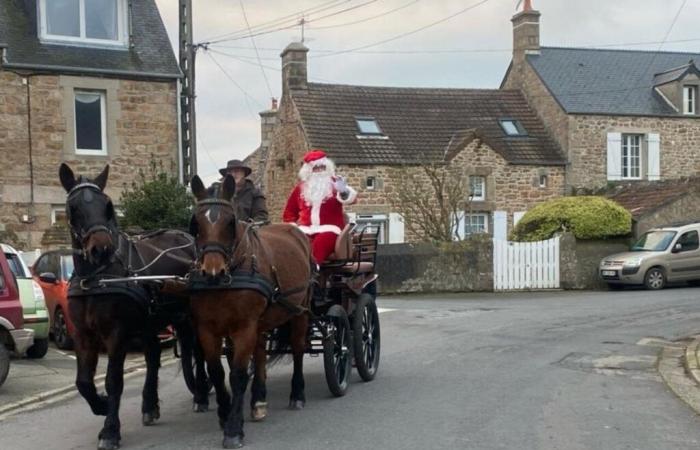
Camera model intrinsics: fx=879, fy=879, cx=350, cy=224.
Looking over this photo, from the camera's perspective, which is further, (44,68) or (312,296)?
(44,68)

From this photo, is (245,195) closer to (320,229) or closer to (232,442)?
(320,229)

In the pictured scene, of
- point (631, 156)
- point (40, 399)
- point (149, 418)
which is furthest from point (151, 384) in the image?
point (631, 156)

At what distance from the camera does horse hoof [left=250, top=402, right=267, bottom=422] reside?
7723mm

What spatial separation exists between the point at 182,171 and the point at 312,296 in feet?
41.3

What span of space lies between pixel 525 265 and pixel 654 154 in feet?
38.7

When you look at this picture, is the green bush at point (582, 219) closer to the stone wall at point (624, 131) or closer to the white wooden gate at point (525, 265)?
the white wooden gate at point (525, 265)

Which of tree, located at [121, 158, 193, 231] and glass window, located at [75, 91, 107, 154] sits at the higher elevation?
glass window, located at [75, 91, 107, 154]

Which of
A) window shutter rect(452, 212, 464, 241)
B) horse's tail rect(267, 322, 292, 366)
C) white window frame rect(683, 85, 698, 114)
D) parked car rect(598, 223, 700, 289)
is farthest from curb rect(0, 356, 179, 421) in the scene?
white window frame rect(683, 85, 698, 114)

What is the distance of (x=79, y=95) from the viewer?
2014 centimetres

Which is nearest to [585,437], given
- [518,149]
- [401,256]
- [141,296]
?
[141,296]

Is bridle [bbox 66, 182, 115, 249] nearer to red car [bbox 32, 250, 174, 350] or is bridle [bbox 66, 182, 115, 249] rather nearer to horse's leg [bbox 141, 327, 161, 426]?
horse's leg [bbox 141, 327, 161, 426]

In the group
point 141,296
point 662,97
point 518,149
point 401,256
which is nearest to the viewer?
point 141,296

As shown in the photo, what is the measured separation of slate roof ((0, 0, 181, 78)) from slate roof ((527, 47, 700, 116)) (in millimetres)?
17762

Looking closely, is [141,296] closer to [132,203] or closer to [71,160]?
[132,203]
